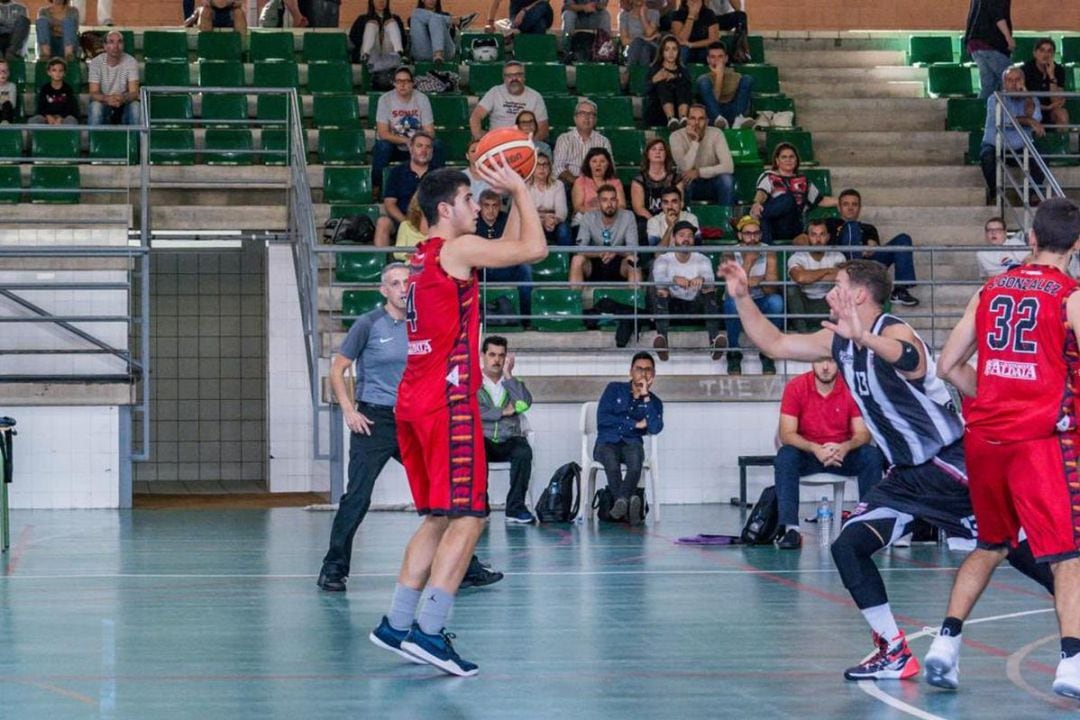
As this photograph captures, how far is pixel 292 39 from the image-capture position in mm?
19516

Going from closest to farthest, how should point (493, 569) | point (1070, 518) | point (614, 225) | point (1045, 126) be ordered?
point (1070, 518) → point (493, 569) → point (614, 225) → point (1045, 126)

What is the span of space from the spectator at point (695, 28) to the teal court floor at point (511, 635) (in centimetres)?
892

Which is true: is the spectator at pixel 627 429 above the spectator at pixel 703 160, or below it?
below

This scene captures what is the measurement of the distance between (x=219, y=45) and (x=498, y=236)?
5191mm

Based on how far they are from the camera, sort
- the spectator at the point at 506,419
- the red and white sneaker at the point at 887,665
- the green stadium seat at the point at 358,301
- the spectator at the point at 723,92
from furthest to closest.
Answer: the spectator at the point at 723,92 → the green stadium seat at the point at 358,301 → the spectator at the point at 506,419 → the red and white sneaker at the point at 887,665

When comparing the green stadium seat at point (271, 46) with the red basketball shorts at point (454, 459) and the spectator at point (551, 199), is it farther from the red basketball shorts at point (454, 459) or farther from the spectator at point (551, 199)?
the red basketball shorts at point (454, 459)

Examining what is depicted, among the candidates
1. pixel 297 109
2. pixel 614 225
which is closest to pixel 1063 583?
pixel 614 225

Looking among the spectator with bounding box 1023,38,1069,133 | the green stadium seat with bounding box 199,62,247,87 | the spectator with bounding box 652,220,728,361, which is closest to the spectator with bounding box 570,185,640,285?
the spectator with bounding box 652,220,728,361

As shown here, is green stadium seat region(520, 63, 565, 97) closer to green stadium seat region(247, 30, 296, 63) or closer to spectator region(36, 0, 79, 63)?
green stadium seat region(247, 30, 296, 63)

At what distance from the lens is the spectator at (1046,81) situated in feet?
61.6

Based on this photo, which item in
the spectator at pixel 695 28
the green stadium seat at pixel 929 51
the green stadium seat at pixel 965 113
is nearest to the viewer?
the green stadium seat at pixel 965 113

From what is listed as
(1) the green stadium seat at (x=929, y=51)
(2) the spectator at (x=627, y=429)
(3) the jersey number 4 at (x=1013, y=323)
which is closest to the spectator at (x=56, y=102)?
(2) the spectator at (x=627, y=429)

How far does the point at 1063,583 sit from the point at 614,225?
10.1 meters

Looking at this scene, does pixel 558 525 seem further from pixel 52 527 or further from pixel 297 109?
pixel 297 109
